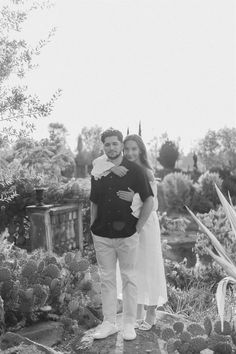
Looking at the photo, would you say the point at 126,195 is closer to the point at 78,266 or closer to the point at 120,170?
the point at 120,170

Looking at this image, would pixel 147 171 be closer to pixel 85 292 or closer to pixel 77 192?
pixel 85 292

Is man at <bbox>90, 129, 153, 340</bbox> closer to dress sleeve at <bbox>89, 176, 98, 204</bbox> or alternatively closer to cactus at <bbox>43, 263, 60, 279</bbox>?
dress sleeve at <bbox>89, 176, 98, 204</bbox>

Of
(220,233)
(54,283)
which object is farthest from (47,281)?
(220,233)

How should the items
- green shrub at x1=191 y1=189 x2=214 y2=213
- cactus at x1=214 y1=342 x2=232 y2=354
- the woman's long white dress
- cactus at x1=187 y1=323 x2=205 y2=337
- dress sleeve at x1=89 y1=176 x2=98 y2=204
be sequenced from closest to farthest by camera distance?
cactus at x1=214 y1=342 x2=232 y2=354, cactus at x1=187 y1=323 x2=205 y2=337, dress sleeve at x1=89 y1=176 x2=98 y2=204, the woman's long white dress, green shrub at x1=191 y1=189 x2=214 y2=213

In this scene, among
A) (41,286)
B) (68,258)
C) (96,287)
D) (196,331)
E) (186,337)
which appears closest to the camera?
(186,337)

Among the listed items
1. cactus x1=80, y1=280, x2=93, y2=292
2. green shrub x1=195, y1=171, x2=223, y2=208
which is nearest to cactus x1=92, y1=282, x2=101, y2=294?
cactus x1=80, y1=280, x2=93, y2=292

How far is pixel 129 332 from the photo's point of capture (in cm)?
344

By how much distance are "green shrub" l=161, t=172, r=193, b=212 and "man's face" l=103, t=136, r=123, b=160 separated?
14320mm

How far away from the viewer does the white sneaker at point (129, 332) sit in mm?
3427

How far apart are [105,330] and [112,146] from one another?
1.36 m

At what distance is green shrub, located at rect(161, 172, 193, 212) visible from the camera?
58.2ft

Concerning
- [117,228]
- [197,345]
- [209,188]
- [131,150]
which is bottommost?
[197,345]

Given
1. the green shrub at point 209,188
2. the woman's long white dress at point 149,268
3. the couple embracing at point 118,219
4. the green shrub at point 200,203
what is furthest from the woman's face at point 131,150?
the green shrub at point 209,188

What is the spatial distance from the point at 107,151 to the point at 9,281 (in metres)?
1.25
